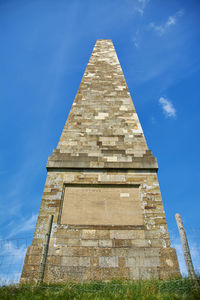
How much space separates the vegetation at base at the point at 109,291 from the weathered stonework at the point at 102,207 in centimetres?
81

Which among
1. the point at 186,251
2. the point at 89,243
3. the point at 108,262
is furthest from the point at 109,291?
the point at 89,243

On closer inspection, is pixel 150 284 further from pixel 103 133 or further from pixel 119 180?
pixel 103 133

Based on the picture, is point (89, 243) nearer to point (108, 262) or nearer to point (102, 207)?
point (108, 262)

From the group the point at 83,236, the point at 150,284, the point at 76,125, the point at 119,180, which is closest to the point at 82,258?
the point at 83,236

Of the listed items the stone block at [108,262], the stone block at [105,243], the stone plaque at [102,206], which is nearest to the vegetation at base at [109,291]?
the stone block at [108,262]

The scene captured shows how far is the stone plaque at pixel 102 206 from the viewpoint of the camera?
20.6ft

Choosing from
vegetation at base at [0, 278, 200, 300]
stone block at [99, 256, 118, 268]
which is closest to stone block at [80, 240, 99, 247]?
stone block at [99, 256, 118, 268]

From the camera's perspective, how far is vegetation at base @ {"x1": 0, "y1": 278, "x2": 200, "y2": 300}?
358cm

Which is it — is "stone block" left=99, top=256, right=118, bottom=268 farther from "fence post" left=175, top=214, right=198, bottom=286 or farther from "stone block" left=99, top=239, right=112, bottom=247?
"fence post" left=175, top=214, right=198, bottom=286

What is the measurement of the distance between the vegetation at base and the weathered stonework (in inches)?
32.0

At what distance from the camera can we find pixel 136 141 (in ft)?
28.0

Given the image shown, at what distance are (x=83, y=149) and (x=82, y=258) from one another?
153 inches

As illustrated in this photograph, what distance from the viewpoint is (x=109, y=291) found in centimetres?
406

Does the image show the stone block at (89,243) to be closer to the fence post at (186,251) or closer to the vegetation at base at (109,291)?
the vegetation at base at (109,291)
